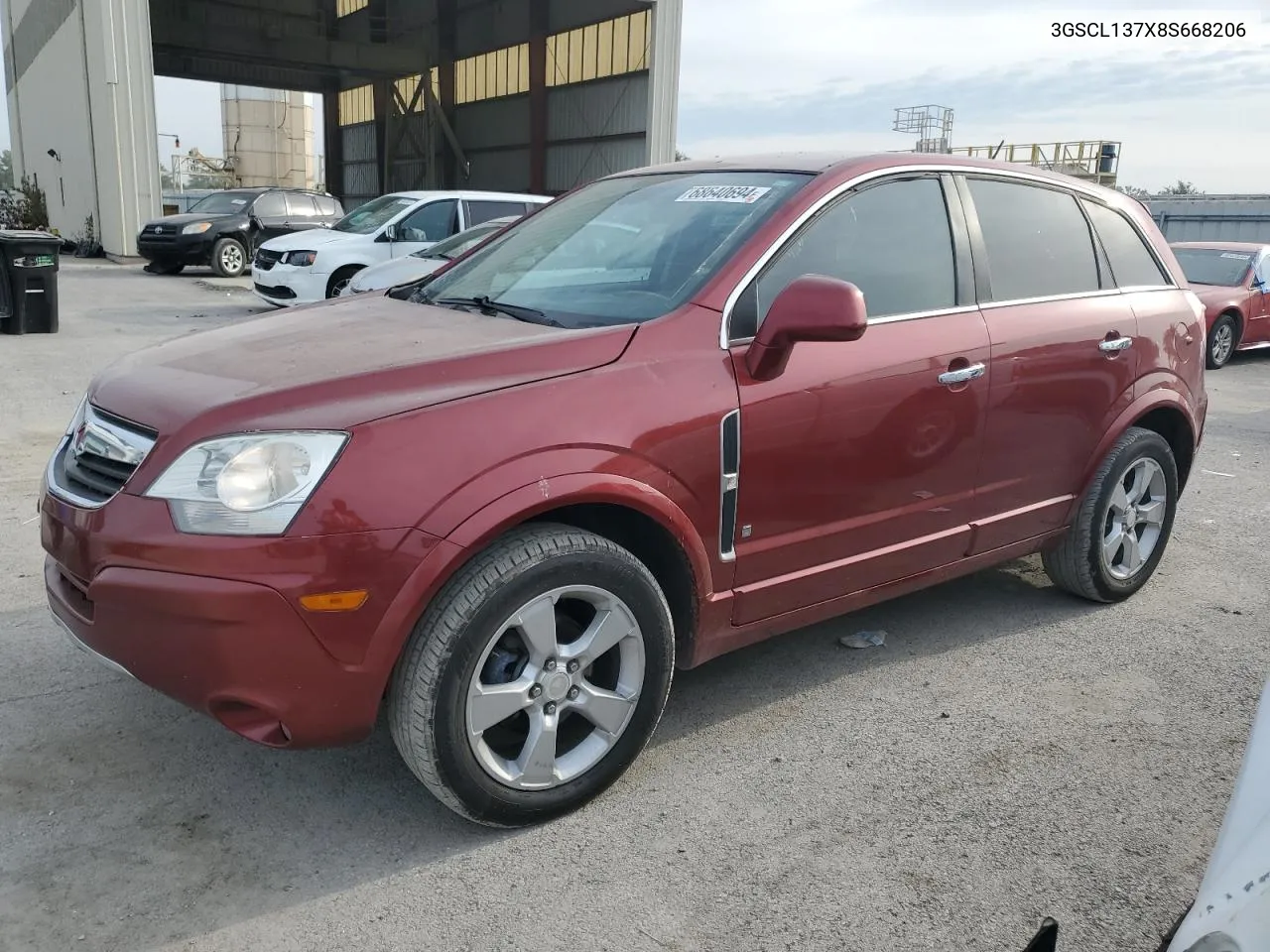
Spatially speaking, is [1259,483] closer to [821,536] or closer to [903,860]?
[821,536]

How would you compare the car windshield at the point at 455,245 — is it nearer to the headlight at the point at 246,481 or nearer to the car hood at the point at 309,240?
the car hood at the point at 309,240

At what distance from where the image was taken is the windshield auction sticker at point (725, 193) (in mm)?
3297

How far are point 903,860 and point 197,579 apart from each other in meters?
1.83

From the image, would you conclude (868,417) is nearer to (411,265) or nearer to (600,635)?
(600,635)

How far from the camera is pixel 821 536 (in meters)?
3.17

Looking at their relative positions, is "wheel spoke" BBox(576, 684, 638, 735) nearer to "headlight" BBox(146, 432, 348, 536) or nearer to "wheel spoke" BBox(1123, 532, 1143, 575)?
"headlight" BBox(146, 432, 348, 536)

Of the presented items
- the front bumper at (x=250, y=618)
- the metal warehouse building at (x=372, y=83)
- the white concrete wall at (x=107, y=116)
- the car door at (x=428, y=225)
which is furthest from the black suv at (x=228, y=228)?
the front bumper at (x=250, y=618)

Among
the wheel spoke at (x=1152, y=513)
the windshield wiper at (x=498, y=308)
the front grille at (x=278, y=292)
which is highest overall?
the windshield wiper at (x=498, y=308)

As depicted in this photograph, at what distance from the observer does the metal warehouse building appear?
20.9 meters

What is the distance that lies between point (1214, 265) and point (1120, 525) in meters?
10.4

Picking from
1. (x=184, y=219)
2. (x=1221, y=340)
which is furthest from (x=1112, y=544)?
(x=184, y=219)

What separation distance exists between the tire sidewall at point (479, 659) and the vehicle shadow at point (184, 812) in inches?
4.4

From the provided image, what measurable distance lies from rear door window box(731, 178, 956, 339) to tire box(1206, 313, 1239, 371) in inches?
404

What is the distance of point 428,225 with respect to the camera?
12.9 m
